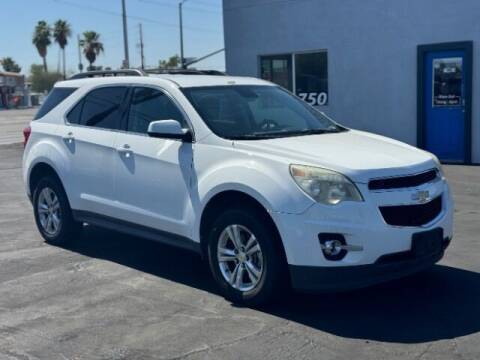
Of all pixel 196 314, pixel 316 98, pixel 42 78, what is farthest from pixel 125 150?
pixel 42 78

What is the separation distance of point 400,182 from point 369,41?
33.1 ft

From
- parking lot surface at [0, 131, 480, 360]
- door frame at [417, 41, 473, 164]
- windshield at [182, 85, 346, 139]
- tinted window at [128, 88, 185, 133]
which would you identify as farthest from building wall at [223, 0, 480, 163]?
tinted window at [128, 88, 185, 133]

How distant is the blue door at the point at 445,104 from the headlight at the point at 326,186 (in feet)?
30.1

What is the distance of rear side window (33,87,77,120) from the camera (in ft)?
25.1

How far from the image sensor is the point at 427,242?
17.2ft

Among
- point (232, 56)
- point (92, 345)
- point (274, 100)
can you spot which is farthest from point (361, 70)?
point (92, 345)

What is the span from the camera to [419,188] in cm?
529

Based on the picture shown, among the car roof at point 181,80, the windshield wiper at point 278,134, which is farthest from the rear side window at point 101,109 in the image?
the windshield wiper at point 278,134

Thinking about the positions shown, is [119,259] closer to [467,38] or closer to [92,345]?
[92,345]

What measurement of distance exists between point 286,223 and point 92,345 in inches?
62.8

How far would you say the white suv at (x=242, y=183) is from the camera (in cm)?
498

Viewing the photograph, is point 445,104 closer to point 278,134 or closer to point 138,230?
point 278,134

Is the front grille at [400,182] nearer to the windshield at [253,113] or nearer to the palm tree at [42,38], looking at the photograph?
the windshield at [253,113]

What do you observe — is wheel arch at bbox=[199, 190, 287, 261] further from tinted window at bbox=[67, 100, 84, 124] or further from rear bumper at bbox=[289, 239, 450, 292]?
tinted window at bbox=[67, 100, 84, 124]
